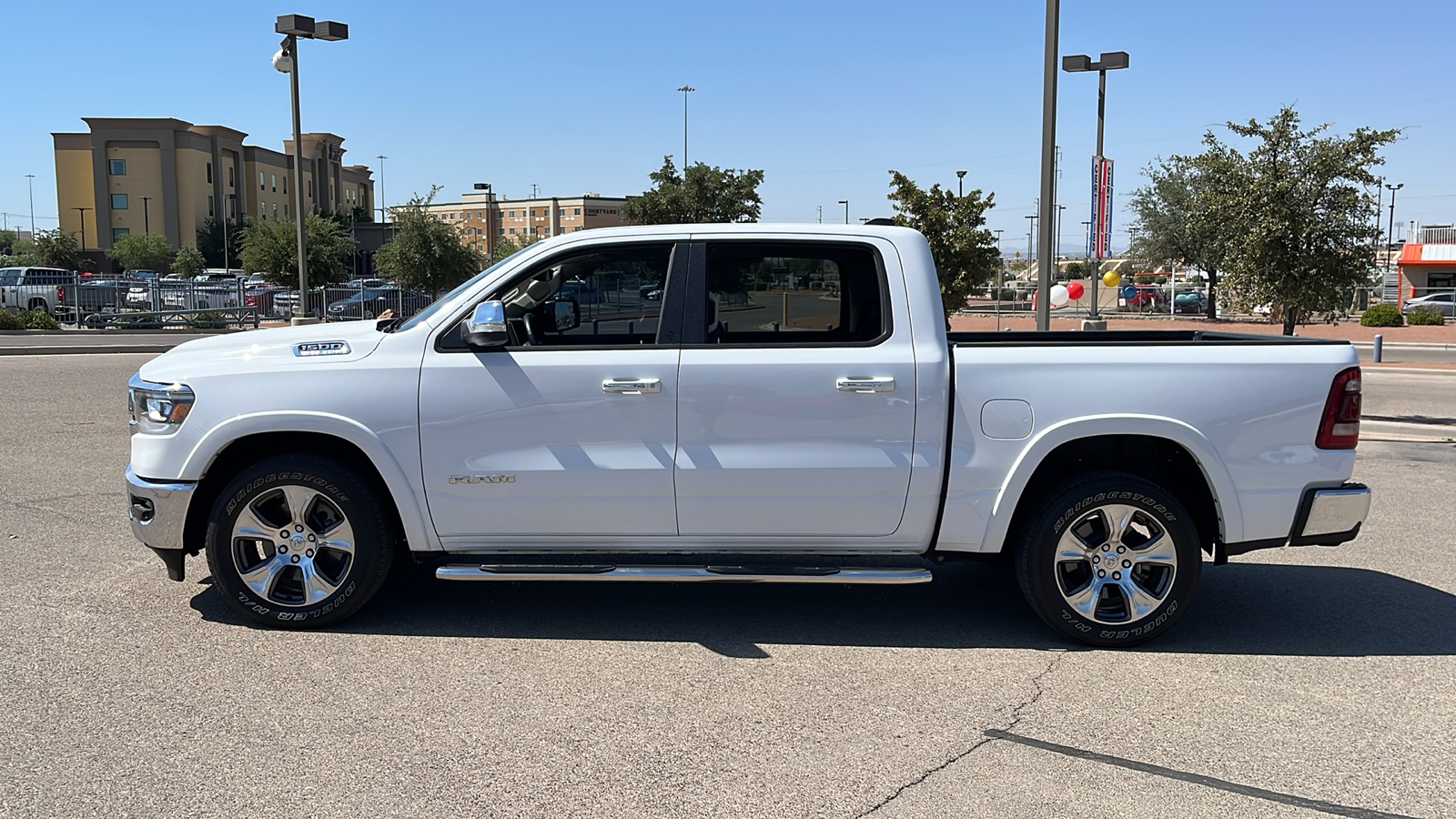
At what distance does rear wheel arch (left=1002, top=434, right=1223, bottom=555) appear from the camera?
5.39 m

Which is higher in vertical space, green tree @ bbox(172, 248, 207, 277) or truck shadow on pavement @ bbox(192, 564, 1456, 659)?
green tree @ bbox(172, 248, 207, 277)

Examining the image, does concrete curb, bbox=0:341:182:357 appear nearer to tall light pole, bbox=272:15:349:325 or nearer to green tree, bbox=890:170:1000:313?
tall light pole, bbox=272:15:349:325

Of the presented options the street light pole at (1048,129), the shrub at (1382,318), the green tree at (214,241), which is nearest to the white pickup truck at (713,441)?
the street light pole at (1048,129)

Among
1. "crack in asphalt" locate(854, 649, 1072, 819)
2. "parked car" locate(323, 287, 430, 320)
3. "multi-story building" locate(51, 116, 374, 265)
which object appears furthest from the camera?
"multi-story building" locate(51, 116, 374, 265)

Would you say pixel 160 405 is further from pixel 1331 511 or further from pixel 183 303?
pixel 183 303

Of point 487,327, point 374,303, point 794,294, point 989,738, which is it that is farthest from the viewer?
point 374,303

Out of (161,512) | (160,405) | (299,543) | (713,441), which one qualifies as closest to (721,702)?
(713,441)

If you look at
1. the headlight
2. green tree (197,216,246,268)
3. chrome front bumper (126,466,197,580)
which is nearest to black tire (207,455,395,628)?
chrome front bumper (126,466,197,580)

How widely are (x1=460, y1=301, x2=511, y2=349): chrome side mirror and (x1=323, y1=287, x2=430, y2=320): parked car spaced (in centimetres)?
3473

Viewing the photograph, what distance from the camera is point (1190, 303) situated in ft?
173

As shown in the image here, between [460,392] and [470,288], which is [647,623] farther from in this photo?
[470,288]

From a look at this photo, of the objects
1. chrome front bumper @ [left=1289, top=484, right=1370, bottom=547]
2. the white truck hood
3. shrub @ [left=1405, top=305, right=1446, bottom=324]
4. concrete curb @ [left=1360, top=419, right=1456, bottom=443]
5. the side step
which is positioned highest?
the white truck hood

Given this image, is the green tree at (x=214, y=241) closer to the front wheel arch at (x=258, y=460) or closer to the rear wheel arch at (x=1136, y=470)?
the front wheel arch at (x=258, y=460)

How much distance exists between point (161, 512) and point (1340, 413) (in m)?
5.39
